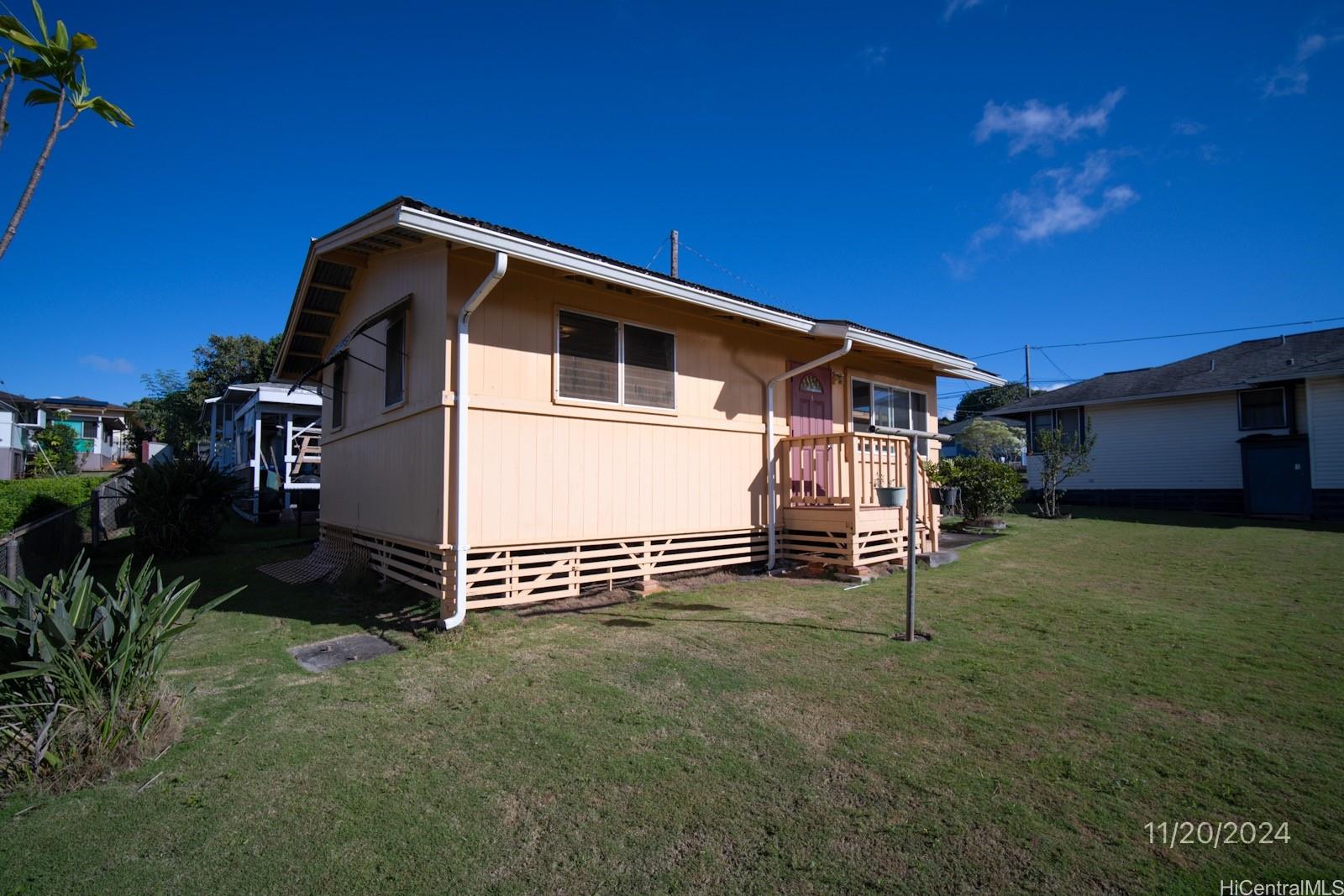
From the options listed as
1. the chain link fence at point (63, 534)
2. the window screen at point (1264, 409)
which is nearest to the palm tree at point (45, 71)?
the chain link fence at point (63, 534)

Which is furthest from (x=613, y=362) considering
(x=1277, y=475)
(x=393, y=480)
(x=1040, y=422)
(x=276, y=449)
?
(x=1040, y=422)

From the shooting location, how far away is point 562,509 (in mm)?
6574

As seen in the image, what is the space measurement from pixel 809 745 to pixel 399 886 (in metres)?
1.96

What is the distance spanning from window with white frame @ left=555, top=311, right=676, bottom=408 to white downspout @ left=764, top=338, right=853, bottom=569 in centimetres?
161

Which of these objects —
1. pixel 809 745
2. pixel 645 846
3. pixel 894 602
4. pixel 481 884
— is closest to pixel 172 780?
pixel 481 884

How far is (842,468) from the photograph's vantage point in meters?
8.61

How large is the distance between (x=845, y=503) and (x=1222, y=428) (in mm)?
16072

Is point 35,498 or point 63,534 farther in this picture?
point 35,498

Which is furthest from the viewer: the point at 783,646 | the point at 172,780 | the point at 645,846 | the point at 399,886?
the point at 783,646

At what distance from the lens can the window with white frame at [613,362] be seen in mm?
6785

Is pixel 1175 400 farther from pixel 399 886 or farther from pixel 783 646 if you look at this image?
pixel 399 886

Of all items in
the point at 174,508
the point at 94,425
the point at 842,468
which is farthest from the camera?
the point at 94,425

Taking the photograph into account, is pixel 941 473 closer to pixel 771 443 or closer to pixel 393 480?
pixel 771 443

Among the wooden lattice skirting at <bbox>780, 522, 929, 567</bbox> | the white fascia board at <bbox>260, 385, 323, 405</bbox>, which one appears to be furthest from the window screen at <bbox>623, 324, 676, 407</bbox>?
the white fascia board at <bbox>260, 385, 323, 405</bbox>
